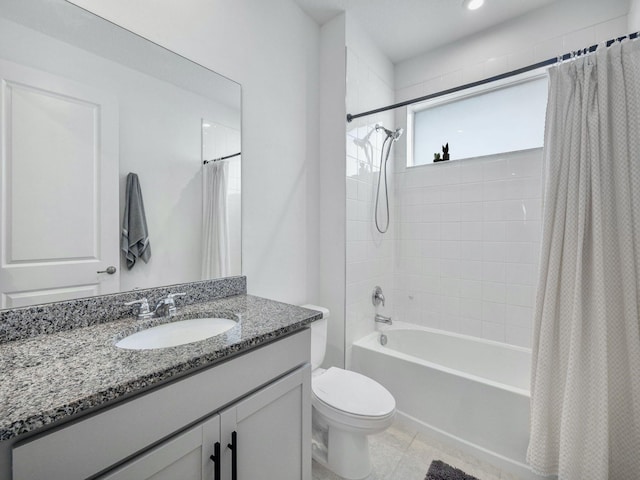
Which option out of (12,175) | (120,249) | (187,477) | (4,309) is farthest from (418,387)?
(12,175)

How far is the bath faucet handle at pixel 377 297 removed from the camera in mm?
2357

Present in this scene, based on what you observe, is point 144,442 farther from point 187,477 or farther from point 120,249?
point 120,249

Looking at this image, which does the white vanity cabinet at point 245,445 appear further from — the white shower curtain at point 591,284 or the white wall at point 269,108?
the white shower curtain at point 591,284

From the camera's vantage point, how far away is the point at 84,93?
1058mm

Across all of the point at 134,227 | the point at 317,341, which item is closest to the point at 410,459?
the point at 317,341

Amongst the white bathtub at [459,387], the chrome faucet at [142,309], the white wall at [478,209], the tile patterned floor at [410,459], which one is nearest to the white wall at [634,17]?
the white wall at [478,209]

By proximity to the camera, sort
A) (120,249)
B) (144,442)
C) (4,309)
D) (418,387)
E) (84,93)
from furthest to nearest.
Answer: (418,387) → (120,249) → (84,93) → (4,309) → (144,442)

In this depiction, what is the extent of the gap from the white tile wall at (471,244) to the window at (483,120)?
0.15 metres

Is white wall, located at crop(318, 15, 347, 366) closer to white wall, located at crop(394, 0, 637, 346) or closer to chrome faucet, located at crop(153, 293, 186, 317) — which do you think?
white wall, located at crop(394, 0, 637, 346)

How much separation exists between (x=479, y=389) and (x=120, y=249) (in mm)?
1936

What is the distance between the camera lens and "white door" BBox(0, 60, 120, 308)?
92cm

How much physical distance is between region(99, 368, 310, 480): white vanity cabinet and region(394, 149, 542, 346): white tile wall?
169cm

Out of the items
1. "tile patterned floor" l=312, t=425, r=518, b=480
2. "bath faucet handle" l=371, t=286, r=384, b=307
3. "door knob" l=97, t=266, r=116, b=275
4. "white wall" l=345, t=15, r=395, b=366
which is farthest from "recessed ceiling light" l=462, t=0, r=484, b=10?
Answer: "tile patterned floor" l=312, t=425, r=518, b=480

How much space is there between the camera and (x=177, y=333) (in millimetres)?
1137
